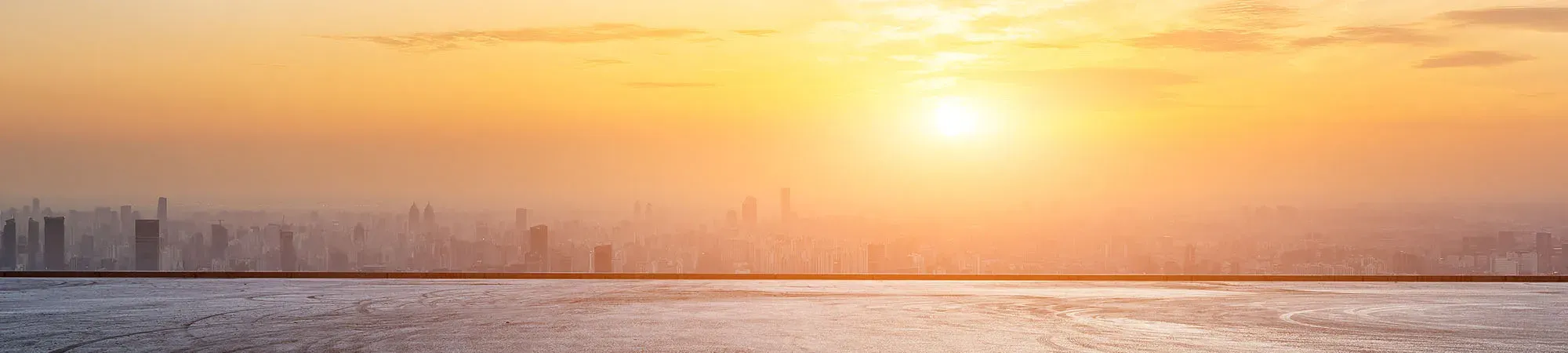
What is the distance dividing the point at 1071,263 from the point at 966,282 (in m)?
24.3

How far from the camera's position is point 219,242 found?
91375 millimetres

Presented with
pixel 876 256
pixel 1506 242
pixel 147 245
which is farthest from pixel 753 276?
pixel 1506 242

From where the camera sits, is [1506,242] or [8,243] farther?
[8,243]

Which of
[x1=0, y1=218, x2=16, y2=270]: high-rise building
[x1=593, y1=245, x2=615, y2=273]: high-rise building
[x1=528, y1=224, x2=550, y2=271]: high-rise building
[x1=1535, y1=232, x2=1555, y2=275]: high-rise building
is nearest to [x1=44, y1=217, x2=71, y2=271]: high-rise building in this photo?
[x1=0, y1=218, x2=16, y2=270]: high-rise building

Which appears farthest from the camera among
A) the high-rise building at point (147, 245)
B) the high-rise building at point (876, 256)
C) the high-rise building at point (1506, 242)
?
the high-rise building at point (1506, 242)

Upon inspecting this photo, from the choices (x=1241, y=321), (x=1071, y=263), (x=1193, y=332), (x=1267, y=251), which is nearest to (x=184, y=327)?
(x=1193, y=332)

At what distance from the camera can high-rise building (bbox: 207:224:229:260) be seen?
288 ft

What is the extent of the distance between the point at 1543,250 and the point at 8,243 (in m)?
73.6

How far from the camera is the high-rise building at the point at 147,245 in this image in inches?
2043

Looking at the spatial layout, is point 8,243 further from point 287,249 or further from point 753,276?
point 753,276

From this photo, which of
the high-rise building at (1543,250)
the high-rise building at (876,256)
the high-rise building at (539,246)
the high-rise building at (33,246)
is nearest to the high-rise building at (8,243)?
the high-rise building at (33,246)

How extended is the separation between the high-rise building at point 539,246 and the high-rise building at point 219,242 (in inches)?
1684

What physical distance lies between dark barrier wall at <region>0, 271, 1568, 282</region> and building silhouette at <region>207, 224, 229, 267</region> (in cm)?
5781

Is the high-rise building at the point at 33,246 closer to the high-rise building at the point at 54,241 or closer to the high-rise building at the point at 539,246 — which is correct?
the high-rise building at the point at 54,241
